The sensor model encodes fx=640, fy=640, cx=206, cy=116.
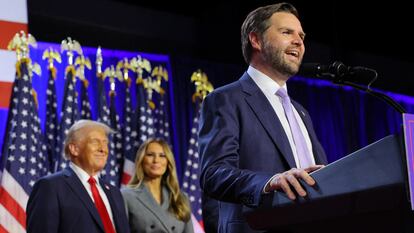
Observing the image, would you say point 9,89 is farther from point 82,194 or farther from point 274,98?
point 274,98

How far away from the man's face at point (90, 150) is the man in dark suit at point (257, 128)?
192 cm

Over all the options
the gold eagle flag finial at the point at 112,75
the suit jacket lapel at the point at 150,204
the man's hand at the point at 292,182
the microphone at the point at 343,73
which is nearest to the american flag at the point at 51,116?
the gold eagle flag finial at the point at 112,75

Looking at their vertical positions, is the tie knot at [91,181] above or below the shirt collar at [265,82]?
below

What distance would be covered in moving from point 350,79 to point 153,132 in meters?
4.50

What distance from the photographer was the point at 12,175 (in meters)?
4.96

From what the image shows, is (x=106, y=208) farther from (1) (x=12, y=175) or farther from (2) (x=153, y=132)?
(2) (x=153, y=132)

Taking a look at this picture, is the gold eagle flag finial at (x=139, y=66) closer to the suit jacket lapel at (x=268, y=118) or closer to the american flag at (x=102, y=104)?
the american flag at (x=102, y=104)

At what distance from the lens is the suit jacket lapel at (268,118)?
1.62 meters

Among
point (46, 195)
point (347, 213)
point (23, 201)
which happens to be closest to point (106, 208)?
point (46, 195)

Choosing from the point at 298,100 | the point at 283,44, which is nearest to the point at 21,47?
the point at 298,100

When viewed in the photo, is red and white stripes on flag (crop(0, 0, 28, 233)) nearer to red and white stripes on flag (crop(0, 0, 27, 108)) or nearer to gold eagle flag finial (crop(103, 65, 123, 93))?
red and white stripes on flag (crop(0, 0, 27, 108))

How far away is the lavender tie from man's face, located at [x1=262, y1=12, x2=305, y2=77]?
7 centimetres

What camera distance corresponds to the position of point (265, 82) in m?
1.80

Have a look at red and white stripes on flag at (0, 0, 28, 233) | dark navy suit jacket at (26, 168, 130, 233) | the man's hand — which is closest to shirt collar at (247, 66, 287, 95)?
the man's hand
